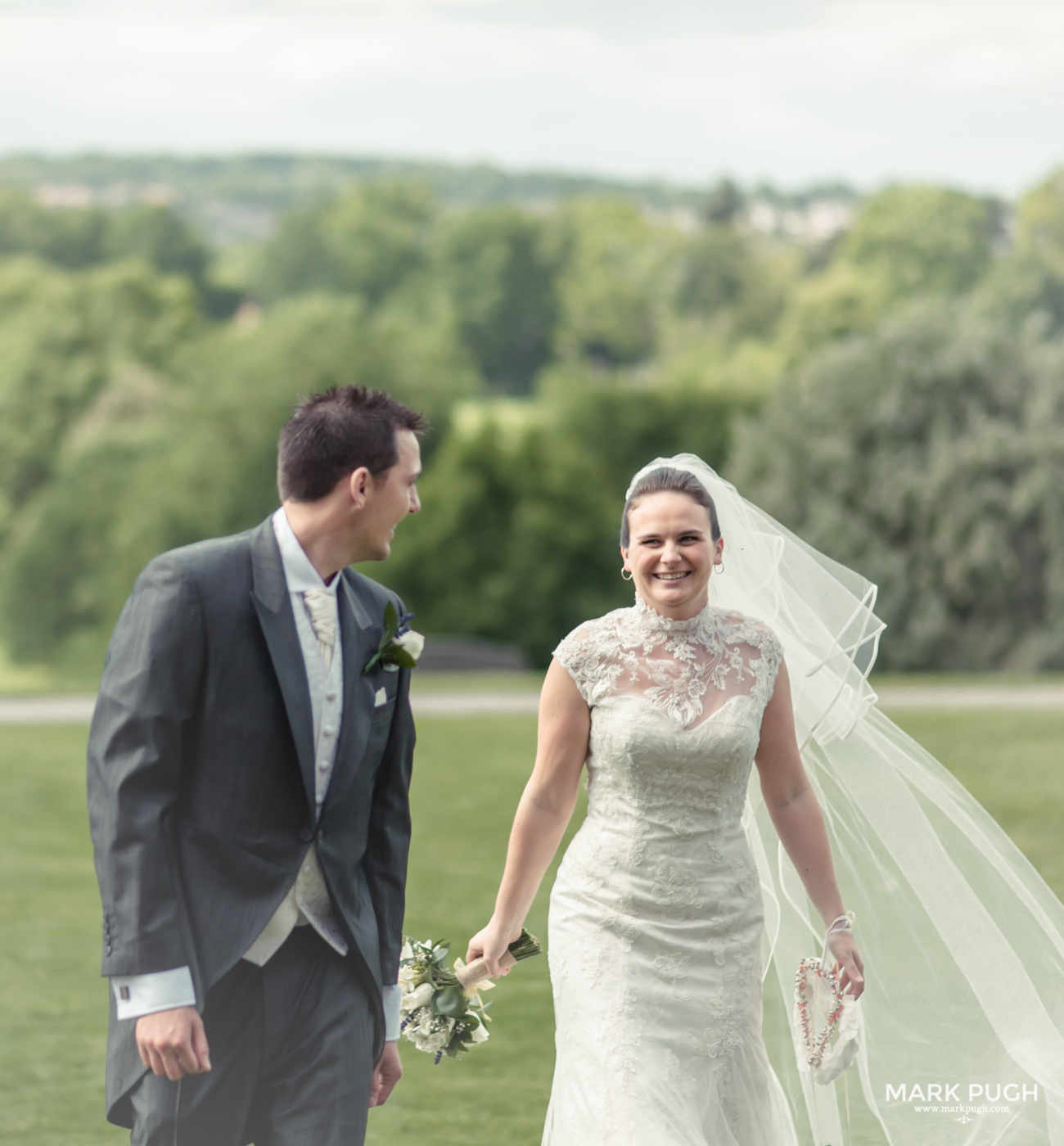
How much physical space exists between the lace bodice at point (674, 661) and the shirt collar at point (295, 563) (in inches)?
33.8

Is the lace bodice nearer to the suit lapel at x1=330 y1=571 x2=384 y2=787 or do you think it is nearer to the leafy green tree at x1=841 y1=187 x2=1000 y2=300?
the suit lapel at x1=330 y1=571 x2=384 y2=787

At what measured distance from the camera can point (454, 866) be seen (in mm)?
10562

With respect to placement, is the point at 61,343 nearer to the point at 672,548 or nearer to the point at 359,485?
the point at 672,548

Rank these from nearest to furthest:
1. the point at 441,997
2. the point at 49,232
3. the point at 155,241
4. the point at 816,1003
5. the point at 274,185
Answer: the point at 441,997 → the point at 816,1003 → the point at 49,232 → the point at 155,241 → the point at 274,185

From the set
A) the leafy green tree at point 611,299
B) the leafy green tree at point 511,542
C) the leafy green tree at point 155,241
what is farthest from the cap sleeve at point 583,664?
the leafy green tree at point 155,241

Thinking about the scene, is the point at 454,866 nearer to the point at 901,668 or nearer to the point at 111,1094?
the point at 111,1094

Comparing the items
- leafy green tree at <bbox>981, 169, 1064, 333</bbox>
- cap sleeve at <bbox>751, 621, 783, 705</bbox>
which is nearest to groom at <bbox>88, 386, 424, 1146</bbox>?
cap sleeve at <bbox>751, 621, 783, 705</bbox>

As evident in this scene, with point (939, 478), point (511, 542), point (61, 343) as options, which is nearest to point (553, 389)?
point (511, 542)

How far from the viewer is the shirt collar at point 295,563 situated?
3043 millimetres

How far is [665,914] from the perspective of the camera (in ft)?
Result: 12.0

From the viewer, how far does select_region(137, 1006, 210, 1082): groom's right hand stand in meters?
2.81

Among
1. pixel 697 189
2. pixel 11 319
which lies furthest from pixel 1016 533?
pixel 697 189

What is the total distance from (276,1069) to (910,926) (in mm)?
2395

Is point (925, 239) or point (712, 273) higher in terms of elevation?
point (925, 239)
